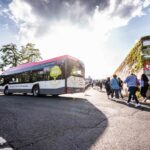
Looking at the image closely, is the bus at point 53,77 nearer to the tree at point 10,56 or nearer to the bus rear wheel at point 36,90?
the bus rear wheel at point 36,90

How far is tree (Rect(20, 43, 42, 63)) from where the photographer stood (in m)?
52.0

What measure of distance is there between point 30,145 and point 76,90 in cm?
1167

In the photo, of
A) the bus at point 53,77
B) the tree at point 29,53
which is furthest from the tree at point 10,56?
the bus at point 53,77

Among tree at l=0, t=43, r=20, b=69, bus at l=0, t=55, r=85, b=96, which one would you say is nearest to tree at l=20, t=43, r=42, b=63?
tree at l=0, t=43, r=20, b=69

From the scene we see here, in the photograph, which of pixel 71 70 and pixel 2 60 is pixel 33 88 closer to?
pixel 71 70

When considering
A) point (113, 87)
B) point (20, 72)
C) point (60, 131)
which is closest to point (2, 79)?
point (20, 72)

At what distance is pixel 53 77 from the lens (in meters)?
15.2

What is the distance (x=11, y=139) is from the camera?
4.23m

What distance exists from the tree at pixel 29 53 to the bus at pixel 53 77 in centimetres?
3330

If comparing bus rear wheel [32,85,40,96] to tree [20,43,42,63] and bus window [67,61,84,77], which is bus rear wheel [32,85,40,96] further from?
tree [20,43,42,63]

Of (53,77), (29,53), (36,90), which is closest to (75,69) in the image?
(53,77)

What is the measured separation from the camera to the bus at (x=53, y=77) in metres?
14.6

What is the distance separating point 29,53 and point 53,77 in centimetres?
3905

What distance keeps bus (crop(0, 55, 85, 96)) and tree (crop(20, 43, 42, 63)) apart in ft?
109
